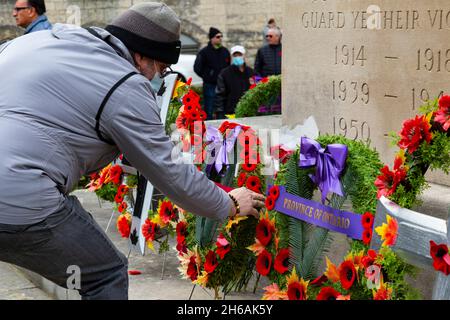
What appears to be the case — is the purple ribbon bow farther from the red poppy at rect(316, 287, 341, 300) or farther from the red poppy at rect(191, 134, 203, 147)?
the red poppy at rect(316, 287, 341, 300)

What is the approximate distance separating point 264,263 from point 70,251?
1.42m

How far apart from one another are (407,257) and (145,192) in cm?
291

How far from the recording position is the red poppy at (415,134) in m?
3.61

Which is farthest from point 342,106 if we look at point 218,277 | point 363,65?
point 218,277

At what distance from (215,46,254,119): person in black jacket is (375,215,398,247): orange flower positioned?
852 cm

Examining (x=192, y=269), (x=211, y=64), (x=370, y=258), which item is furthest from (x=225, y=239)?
(x=211, y=64)

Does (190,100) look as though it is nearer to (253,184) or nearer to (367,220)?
(253,184)

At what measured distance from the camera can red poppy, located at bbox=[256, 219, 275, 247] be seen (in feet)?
15.3

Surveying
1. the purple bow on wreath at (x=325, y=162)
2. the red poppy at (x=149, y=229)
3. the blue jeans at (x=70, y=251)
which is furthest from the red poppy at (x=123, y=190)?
the blue jeans at (x=70, y=251)

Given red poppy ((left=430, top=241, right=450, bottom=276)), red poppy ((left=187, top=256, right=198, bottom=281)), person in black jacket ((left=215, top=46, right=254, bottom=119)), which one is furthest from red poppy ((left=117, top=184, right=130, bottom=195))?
person in black jacket ((left=215, top=46, right=254, bottom=119))

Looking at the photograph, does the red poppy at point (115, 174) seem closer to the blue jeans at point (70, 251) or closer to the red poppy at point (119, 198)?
the red poppy at point (119, 198)

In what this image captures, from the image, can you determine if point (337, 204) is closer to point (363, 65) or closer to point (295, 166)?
point (295, 166)

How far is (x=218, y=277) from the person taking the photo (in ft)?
16.6

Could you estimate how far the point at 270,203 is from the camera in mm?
4574
